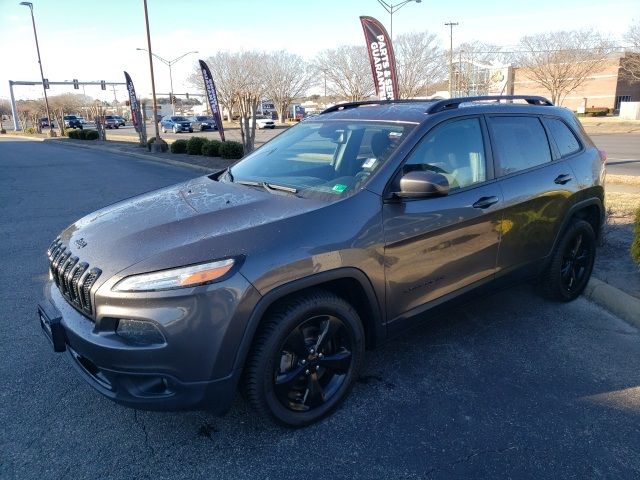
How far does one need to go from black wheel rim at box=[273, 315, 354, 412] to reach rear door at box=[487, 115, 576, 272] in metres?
1.48

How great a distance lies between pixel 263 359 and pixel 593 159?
3601 millimetres

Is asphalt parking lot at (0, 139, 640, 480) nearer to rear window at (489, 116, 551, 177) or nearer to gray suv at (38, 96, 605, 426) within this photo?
gray suv at (38, 96, 605, 426)

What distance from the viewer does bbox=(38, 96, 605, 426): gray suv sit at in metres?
2.29

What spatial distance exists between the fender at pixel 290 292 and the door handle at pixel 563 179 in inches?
81.9

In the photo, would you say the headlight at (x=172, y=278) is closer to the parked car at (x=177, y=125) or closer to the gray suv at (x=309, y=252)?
the gray suv at (x=309, y=252)

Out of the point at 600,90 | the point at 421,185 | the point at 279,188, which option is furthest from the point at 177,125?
the point at 600,90

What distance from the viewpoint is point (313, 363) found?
8.94 feet

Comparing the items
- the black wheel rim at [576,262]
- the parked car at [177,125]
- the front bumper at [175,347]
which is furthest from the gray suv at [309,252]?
the parked car at [177,125]

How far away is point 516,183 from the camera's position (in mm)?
3604

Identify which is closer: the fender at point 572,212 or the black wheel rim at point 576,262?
the fender at point 572,212

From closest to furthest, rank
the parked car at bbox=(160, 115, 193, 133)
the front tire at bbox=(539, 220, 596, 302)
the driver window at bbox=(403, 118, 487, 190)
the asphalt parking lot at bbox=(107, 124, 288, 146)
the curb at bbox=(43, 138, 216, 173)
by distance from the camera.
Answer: the driver window at bbox=(403, 118, 487, 190) → the front tire at bbox=(539, 220, 596, 302) → the curb at bbox=(43, 138, 216, 173) → the asphalt parking lot at bbox=(107, 124, 288, 146) → the parked car at bbox=(160, 115, 193, 133)

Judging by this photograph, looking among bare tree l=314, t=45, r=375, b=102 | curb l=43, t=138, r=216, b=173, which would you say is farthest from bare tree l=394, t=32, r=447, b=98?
curb l=43, t=138, r=216, b=173

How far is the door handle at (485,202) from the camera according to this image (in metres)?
3.30

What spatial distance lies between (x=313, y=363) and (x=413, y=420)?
0.67 metres
